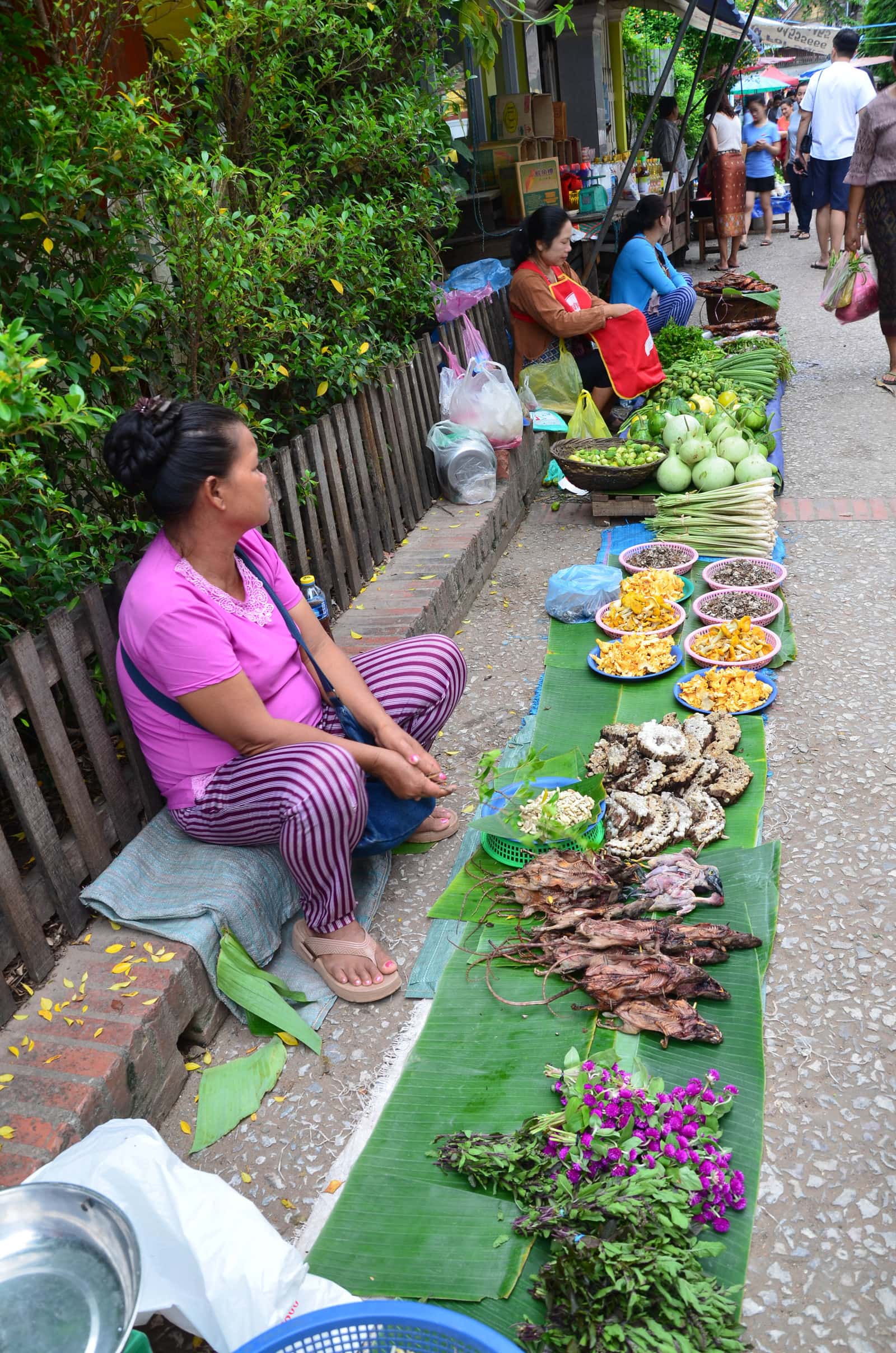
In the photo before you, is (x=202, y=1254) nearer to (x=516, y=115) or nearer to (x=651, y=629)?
(x=651, y=629)

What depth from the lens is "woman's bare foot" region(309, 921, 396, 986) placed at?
113 inches

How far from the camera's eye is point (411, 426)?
5.59 m

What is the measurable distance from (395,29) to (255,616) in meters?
3.95

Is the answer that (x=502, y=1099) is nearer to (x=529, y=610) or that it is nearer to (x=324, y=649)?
(x=324, y=649)

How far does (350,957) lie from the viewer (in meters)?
2.88

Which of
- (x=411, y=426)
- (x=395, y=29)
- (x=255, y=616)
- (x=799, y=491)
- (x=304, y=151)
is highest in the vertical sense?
(x=395, y=29)

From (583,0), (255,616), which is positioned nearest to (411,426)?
(255,616)

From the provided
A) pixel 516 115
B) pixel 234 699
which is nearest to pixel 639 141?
pixel 516 115

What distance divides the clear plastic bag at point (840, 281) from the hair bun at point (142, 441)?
6.38 m

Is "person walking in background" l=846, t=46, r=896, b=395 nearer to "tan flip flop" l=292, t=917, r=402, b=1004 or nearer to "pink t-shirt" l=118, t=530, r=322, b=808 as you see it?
"pink t-shirt" l=118, t=530, r=322, b=808

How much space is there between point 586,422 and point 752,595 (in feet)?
8.63

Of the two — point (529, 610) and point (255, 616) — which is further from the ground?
point (255, 616)

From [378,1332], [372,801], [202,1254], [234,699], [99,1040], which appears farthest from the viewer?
[372,801]

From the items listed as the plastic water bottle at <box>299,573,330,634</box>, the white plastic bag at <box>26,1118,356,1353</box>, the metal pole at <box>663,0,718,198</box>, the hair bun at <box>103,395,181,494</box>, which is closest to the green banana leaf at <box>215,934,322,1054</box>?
the white plastic bag at <box>26,1118,356,1353</box>
